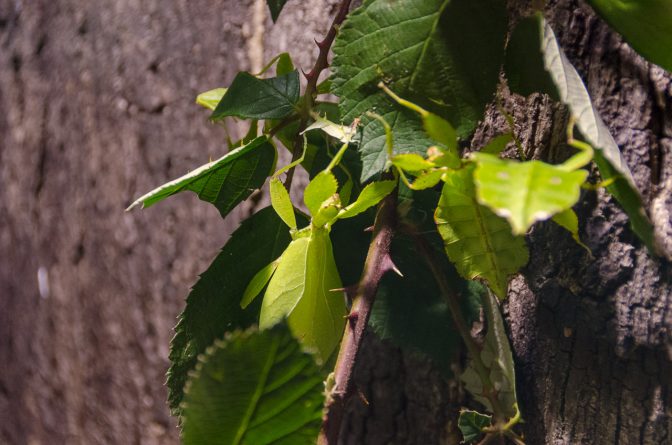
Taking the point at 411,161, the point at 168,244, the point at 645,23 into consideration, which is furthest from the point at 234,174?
the point at 168,244

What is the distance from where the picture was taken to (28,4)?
1.03 metres

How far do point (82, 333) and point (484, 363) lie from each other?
0.72 metres

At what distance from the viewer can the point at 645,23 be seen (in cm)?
37

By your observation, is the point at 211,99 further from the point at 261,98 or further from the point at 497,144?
the point at 497,144

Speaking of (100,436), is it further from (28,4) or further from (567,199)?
(567,199)

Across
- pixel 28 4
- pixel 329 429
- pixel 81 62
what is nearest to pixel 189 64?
pixel 81 62

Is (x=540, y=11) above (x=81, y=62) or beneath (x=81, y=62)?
beneath

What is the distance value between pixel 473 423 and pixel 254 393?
0.88 feet

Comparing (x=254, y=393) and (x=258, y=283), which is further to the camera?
(x=258, y=283)

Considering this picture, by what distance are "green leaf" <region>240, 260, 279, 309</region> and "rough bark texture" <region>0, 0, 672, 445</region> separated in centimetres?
19

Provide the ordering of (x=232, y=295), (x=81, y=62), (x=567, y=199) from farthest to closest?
1. (x=81, y=62)
2. (x=232, y=295)
3. (x=567, y=199)

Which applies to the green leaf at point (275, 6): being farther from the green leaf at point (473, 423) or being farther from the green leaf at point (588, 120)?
the green leaf at point (473, 423)

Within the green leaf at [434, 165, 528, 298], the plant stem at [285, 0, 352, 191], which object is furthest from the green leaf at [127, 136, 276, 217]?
the green leaf at [434, 165, 528, 298]

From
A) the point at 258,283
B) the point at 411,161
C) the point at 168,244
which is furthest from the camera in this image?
the point at 168,244
